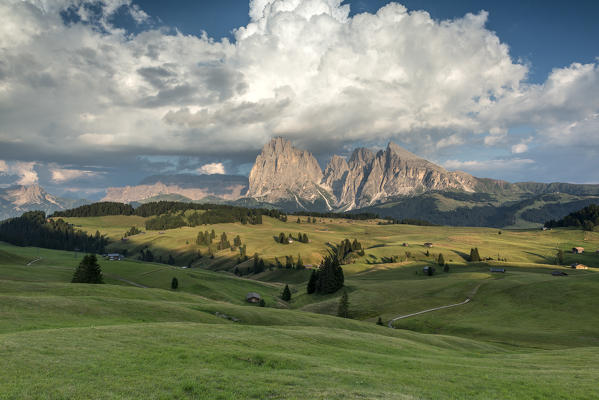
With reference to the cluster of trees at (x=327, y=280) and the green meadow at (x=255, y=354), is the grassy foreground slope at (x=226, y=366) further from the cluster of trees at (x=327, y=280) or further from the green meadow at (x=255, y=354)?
the cluster of trees at (x=327, y=280)

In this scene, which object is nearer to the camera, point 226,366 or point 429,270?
point 226,366

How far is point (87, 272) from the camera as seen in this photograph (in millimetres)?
87250

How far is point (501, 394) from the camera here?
22875mm

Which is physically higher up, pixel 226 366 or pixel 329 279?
pixel 226 366

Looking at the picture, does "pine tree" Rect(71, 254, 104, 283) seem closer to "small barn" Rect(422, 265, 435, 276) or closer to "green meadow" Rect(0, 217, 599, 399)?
"green meadow" Rect(0, 217, 599, 399)

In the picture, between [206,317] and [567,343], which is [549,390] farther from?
[567,343]

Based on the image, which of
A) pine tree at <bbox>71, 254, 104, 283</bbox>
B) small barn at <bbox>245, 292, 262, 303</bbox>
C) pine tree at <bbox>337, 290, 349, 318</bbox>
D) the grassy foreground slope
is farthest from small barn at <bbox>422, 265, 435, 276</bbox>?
pine tree at <bbox>71, 254, 104, 283</bbox>

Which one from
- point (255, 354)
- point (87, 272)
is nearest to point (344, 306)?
point (87, 272)

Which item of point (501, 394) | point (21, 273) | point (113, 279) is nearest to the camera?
point (501, 394)

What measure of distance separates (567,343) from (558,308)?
25922 millimetres

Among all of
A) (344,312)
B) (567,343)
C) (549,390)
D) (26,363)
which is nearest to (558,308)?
(567,343)

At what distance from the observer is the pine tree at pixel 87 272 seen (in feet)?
284

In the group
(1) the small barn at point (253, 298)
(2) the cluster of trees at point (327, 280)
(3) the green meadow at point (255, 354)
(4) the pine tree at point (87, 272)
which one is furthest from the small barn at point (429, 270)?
(4) the pine tree at point (87, 272)

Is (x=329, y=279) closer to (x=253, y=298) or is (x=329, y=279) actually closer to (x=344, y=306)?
(x=253, y=298)
